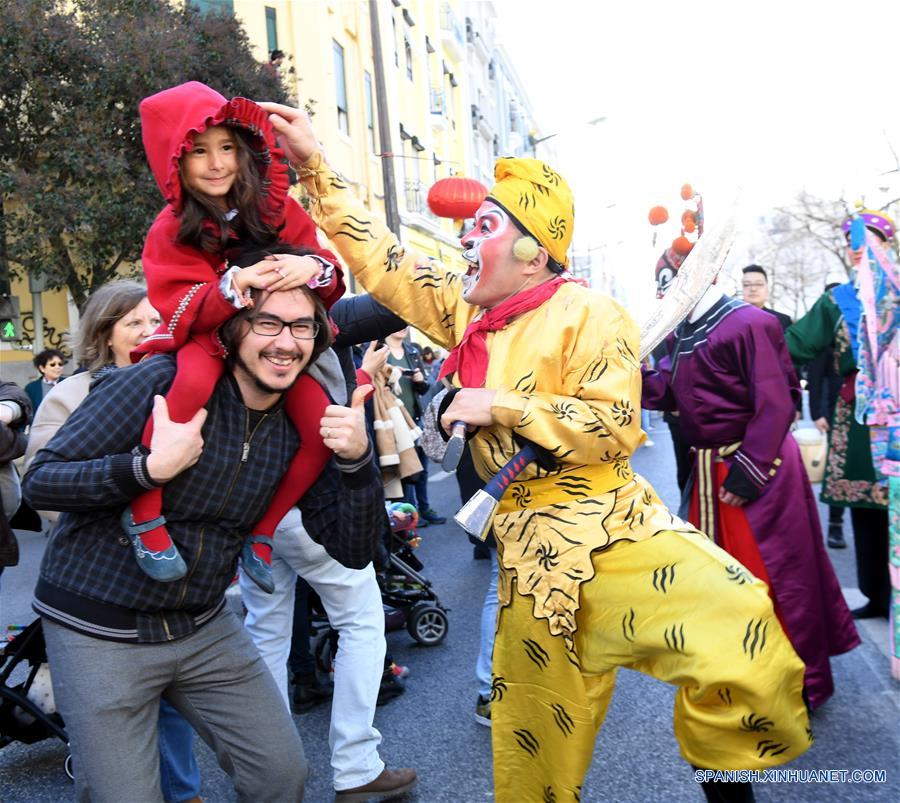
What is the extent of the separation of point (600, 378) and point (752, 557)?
1.73 metres

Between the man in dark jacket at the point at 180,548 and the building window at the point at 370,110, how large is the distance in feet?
63.4

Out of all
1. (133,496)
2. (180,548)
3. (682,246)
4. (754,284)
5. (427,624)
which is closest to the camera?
(133,496)

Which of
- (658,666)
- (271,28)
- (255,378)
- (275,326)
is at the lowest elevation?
(658,666)

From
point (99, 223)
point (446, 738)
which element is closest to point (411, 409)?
point (446, 738)

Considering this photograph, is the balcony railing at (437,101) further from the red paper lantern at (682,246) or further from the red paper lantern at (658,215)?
the red paper lantern at (682,246)

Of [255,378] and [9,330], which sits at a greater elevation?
[255,378]

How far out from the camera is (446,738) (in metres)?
3.61

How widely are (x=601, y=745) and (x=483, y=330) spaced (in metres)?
1.96

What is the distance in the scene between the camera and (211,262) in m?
2.29

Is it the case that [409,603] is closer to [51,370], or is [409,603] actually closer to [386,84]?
[51,370]

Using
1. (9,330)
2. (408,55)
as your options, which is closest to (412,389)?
(9,330)

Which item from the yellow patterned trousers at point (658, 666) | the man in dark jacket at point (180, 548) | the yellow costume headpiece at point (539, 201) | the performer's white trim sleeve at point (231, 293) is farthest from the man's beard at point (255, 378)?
the yellow patterned trousers at point (658, 666)

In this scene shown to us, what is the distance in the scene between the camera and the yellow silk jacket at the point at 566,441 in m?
2.15

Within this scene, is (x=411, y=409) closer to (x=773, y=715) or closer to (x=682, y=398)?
(x=682, y=398)
